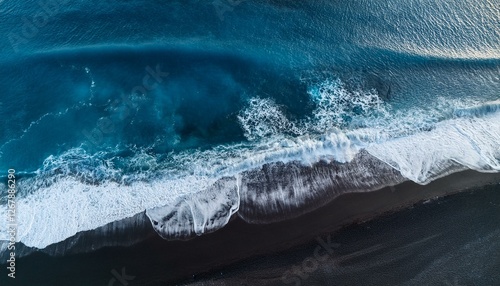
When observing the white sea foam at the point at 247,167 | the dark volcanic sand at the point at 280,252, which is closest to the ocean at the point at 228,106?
the white sea foam at the point at 247,167

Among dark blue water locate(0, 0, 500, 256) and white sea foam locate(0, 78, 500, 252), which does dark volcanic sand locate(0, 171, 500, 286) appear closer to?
white sea foam locate(0, 78, 500, 252)

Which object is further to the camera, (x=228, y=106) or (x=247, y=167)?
(x=228, y=106)

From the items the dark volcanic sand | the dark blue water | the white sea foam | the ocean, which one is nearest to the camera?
the dark volcanic sand

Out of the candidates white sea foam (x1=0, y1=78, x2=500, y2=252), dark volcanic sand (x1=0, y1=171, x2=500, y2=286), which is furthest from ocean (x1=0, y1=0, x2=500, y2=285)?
dark volcanic sand (x1=0, y1=171, x2=500, y2=286)

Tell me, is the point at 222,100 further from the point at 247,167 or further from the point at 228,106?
the point at 247,167

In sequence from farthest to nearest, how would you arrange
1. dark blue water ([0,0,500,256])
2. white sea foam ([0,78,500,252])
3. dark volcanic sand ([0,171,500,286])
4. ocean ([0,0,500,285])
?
dark blue water ([0,0,500,256]) < ocean ([0,0,500,285]) < white sea foam ([0,78,500,252]) < dark volcanic sand ([0,171,500,286])

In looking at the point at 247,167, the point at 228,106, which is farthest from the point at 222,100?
the point at 247,167

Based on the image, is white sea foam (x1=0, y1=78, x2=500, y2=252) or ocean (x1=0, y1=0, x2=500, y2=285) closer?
white sea foam (x1=0, y1=78, x2=500, y2=252)

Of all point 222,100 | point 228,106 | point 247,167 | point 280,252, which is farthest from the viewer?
point 222,100
